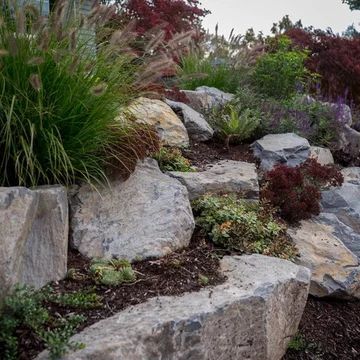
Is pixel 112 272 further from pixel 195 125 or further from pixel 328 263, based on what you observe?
pixel 195 125

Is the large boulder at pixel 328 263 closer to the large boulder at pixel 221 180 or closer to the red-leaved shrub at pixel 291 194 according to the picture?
the red-leaved shrub at pixel 291 194

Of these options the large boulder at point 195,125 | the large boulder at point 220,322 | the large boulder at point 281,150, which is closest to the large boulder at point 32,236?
the large boulder at point 220,322

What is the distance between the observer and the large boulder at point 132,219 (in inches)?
135

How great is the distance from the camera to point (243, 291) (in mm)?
3080

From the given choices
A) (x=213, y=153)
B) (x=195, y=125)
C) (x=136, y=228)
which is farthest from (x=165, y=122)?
(x=136, y=228)

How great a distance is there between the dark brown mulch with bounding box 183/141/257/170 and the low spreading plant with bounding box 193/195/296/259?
0.82 m

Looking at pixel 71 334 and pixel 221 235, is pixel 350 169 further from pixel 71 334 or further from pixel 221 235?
pixel 71 334

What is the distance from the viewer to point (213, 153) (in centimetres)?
544

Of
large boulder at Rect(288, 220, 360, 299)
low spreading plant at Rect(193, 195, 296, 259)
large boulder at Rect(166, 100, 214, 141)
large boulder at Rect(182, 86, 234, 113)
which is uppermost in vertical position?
large boulder at Rect(182, 86, 234, 113)

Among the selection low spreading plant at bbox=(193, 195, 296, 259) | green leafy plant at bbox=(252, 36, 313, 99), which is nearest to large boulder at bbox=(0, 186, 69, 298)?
low spreading plant at bbox=(193, 195, 296, 259)

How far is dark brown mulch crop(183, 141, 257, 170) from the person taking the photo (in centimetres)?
511

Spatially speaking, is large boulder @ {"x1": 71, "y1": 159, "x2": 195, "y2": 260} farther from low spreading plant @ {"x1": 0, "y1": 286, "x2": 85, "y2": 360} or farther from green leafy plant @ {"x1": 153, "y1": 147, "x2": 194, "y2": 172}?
low spreading plant @ {"x1": 0, "y1": 286, "x2": 85, "y2": 360}

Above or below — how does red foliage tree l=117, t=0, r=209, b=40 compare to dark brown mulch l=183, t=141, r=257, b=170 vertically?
above

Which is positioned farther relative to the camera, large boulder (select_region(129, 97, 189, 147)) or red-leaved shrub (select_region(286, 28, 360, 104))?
red-leaved shrub (select_region(286, 28, 360, 104))
